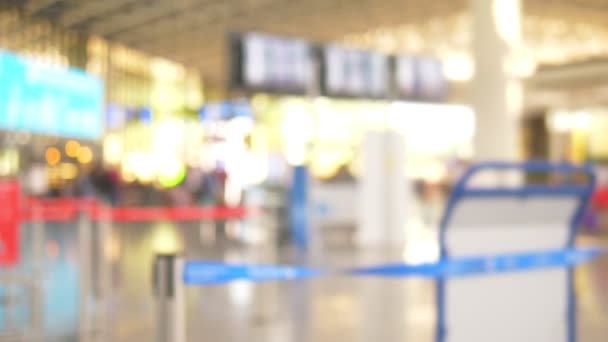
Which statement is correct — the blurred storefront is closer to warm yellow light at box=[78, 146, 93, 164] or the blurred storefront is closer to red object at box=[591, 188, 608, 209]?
warm yellow light at box=[78, 146, 93, 164]

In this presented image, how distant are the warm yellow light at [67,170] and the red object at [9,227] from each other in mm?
25065

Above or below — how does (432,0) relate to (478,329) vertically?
above

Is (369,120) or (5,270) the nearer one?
(5,270)

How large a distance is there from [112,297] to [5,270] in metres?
2.10

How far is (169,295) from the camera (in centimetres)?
333

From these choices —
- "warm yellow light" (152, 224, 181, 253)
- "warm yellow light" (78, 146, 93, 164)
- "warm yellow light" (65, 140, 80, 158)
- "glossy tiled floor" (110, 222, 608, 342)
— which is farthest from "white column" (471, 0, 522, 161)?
"warm yellow light" (78, 146, 93, 164)

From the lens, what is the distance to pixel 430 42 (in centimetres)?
3806

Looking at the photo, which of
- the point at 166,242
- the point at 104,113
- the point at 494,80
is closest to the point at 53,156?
the point at 104,113

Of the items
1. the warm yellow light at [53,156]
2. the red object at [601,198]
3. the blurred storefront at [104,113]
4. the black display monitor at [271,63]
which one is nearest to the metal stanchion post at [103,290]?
the blurred storefront at [104,113]

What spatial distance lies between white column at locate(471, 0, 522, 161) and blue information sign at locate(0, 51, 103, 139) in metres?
7.89

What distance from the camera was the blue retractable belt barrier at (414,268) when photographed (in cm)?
355

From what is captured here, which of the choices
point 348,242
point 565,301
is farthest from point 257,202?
point 565,301

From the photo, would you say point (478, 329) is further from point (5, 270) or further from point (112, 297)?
point (112, 297)

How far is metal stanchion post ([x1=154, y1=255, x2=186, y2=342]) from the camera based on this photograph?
3.31 metres
